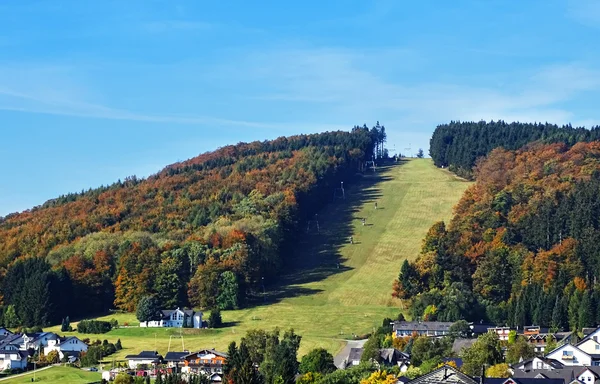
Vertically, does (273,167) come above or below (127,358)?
above

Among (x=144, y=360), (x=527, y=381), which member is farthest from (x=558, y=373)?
(x=144, y=360)

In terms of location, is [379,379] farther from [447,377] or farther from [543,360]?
[447,377]

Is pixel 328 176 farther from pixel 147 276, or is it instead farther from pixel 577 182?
pixel 147 276

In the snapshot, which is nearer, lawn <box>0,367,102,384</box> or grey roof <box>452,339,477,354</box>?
lawn <box>0,367,102,384</box>

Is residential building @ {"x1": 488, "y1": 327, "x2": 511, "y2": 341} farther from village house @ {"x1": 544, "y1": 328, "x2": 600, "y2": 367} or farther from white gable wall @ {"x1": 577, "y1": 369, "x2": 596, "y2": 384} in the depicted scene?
white gable wall @ {"x1": 577, "y1": 369, "x2": 596, "y2": 384}

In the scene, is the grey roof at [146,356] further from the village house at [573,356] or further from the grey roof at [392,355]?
the village house at [573,356]

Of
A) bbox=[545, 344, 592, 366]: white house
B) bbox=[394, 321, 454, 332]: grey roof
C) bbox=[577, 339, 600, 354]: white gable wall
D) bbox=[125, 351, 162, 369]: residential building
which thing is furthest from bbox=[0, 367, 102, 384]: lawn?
bbox=[577, 339, 600, 354]: white gable wall

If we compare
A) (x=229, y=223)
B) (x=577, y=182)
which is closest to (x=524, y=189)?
(x=577, y=182)
